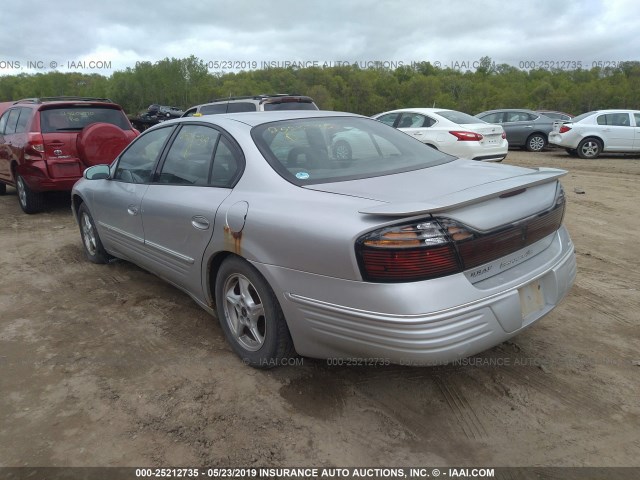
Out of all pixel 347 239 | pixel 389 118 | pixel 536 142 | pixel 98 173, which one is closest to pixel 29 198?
pixel 98 173

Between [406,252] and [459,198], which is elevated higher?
[459,198]

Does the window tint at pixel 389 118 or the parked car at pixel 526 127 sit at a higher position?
the window tint at pixel 389 118

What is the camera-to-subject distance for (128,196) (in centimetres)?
398

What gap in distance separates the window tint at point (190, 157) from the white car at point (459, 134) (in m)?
7.19

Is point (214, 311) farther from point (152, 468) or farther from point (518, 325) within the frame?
point (518, 325)

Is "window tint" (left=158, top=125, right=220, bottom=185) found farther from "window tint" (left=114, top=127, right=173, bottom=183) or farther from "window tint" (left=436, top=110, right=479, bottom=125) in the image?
"window tint" (left=436, top=110, right=479, bottom=125)

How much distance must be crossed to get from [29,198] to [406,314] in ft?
23.3

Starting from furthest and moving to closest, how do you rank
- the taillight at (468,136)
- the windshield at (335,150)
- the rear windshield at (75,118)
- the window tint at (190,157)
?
the taillight at (468,136), the rear windshield at (75,118), the window tint at (190,157), the windshield at (335,150)

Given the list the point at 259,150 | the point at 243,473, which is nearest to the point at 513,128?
the point at 259,150

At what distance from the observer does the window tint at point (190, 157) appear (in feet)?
10.8

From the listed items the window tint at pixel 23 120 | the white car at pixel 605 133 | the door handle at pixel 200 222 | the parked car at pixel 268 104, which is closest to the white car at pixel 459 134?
the parked car at pixel 268 104

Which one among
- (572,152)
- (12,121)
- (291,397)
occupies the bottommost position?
(572,152)

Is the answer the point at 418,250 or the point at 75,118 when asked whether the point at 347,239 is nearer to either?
the point at 418,250

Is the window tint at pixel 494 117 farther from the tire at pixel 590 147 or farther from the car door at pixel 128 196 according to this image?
the car door at pixel 128 196
